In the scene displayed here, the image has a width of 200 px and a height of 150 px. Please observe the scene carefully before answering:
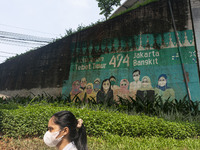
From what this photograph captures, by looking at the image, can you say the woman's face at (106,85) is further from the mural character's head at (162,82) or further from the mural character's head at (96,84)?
the mural character's head at (162,82)

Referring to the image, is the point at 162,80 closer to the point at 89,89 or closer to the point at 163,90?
the point at 163,90

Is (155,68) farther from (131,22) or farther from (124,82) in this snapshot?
(131,22)

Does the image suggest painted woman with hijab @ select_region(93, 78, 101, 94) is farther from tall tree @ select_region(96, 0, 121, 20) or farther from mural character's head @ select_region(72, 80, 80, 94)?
tall tree @ select_region(96, 0, 121, 20)

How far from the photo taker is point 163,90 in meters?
8.38

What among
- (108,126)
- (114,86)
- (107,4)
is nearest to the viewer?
(108,126)

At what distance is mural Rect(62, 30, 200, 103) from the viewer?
828 cm

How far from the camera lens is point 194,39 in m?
8.38

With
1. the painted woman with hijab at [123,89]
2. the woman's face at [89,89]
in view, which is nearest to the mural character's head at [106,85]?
the painted woman with hijab at [123,89]

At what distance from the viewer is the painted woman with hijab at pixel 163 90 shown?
819 centimetres

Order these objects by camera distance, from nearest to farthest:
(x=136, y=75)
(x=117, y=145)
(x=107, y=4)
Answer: (x=117, y=145)
(x=136, y=75)
(x=107, y=4)

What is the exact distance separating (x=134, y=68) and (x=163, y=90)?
2.11 meters

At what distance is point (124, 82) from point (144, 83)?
1.20 m

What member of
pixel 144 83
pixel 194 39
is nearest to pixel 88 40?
pixel 144 83

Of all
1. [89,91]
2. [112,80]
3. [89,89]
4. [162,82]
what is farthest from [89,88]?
[162,82]
